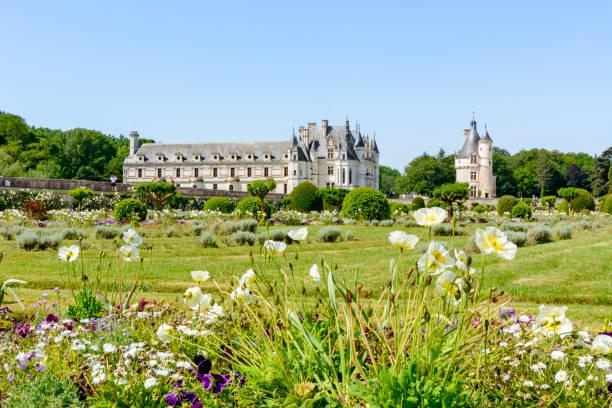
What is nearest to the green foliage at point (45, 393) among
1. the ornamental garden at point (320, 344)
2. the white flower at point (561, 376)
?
the ornamental garden at point (320, 344)

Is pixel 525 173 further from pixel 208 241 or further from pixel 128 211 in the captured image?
pixel 208 241

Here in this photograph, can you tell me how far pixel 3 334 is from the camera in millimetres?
3805

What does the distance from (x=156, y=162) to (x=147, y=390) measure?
63.8 m

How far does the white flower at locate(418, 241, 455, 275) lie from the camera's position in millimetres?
1975

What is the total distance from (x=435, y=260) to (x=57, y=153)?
61849mm

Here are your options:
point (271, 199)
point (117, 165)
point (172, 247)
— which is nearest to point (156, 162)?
point (117, 165)

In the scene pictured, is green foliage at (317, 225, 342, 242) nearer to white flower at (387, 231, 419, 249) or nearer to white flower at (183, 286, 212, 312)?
white flower at (183, 286, 212, 312)

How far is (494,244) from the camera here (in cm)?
194

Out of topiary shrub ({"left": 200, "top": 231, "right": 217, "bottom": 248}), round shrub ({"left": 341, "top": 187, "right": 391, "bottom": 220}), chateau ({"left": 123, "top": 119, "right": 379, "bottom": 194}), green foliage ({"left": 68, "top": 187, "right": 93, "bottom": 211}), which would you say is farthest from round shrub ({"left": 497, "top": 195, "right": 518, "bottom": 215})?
chateau ({"left": 123, "top": 119, "right": 379, "bottom": 194})

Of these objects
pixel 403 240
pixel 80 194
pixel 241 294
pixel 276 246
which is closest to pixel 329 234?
pixel 241 294

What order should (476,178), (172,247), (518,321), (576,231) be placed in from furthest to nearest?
(476,178), (576,231), (172,247), (518,321)

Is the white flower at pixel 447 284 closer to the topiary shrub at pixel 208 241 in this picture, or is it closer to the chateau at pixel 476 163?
the topiary shrub at pixel 208 241

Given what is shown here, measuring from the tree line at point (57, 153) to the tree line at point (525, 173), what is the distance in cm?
3935

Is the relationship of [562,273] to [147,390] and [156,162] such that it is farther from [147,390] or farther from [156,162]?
[156,162]
